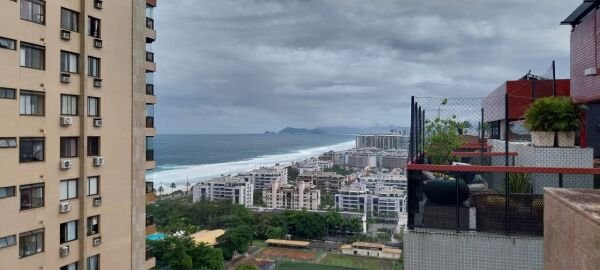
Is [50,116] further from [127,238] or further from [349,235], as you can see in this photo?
[349,235]

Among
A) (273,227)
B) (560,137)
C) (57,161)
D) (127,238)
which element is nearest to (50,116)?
(57,161)

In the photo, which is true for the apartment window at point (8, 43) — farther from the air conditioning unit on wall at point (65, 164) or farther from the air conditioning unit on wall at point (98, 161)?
the air conditioning unit on wall at point (98, 161)

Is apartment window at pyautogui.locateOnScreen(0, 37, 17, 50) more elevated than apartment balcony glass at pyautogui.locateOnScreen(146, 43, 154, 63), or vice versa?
apartment balcony glass at pyautogui.locateOnScreen(146, 43, 154, 63)

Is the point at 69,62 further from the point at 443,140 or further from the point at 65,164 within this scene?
the point at 443,140

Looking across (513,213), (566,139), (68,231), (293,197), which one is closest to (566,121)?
(566,139)

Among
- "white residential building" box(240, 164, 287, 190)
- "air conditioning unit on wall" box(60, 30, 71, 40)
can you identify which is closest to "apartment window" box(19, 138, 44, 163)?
"air conditioning unit on wall" box(60, 30, 71, 40)

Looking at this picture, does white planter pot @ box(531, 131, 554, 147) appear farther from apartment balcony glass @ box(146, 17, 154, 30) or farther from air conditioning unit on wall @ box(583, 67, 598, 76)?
apartment balcony glass @ box(146, 17, 154, 30)

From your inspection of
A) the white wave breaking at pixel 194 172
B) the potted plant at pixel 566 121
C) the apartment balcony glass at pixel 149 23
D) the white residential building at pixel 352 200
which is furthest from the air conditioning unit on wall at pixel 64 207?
the white wave breaking at pixel 194 172
